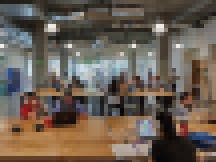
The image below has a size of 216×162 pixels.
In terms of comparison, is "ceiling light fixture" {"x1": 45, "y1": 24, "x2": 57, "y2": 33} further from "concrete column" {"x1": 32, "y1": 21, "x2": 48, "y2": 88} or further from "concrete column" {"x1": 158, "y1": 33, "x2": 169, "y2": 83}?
"concrete column" {"x1": 158, "y1": 33, "x2": 169, "y2": 83}

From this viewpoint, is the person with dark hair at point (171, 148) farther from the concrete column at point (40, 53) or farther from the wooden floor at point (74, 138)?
the concrete column at point (40, 53)

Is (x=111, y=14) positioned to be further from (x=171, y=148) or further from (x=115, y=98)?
(x=171, y=148)

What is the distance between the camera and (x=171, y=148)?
1.04 meters

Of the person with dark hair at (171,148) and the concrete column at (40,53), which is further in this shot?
the concrete column at (40,53)

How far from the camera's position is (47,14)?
2.92 metres

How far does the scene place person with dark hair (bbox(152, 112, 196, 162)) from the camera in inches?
40.5

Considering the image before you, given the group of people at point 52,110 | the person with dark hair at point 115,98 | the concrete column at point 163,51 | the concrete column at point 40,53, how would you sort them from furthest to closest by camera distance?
1. the concrete column at point 163,51
2. the concrete column at point 40,53
3. the person with dark hair at point 115,98
4. the group of people at point 52,110

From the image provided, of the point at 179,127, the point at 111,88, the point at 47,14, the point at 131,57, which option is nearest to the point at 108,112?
the point at 111,88

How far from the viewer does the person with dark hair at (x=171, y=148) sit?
1.03 metres

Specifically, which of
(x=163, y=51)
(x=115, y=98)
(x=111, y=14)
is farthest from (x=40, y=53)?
(x=115, y=98)

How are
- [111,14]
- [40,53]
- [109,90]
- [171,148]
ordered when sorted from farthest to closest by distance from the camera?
[40,53] → [111,14] → [109,90] → [171,148]

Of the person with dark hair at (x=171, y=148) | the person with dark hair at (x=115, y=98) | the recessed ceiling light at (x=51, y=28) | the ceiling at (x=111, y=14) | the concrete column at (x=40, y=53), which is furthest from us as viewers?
the concrete column at (x=40, y=53)

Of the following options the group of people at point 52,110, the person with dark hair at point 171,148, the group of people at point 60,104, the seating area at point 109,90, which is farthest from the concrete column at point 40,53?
the person with dark hair at point 171,148

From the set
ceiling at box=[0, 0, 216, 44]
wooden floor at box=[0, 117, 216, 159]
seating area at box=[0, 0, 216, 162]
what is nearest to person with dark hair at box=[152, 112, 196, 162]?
seating area at box=[0, 0, 216, 162]
